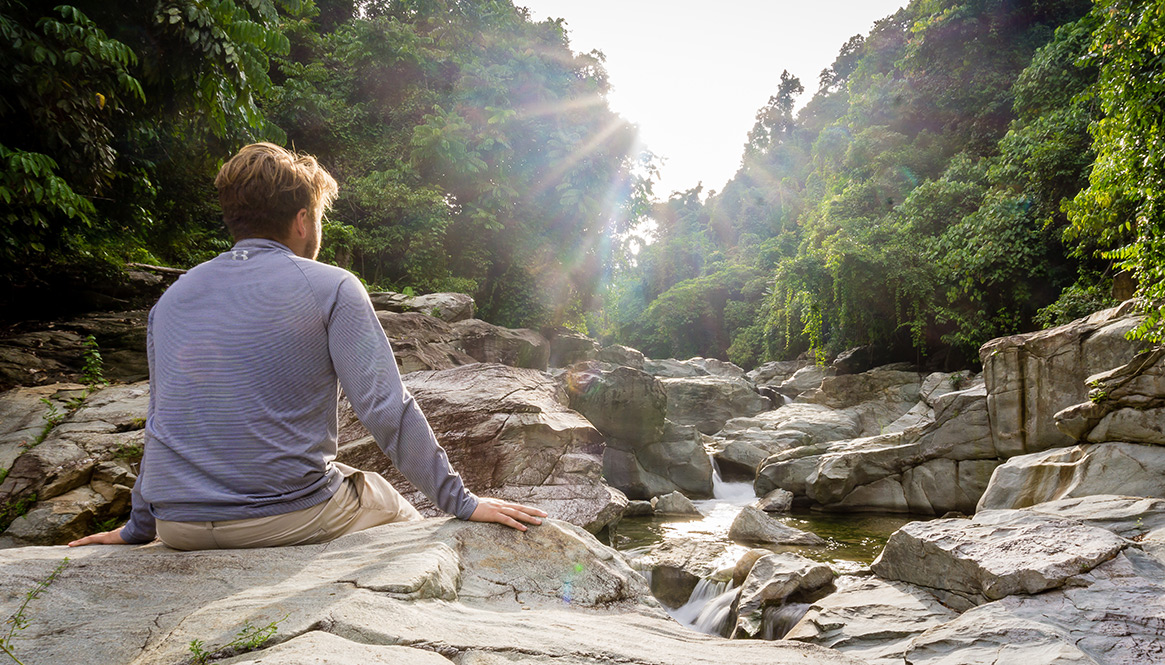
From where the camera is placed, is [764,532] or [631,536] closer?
[764,532]

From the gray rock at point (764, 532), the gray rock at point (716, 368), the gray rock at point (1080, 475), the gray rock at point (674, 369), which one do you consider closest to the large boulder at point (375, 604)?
the gray rock at point (1080, 475)

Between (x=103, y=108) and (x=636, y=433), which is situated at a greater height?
(x=103, y=108)

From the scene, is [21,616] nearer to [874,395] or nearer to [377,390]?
[377,390]

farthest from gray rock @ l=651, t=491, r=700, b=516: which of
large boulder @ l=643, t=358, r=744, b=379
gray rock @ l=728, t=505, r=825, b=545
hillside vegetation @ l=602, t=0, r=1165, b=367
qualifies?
large boulder @ l=643, t=358, r=744, b=379

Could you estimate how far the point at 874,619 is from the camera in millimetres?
4680

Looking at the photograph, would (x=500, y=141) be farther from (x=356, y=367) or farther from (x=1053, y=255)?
(x=356, y=367)

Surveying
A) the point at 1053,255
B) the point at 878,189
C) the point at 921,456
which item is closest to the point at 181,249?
the point at 921,456

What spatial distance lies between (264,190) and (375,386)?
0.78 m

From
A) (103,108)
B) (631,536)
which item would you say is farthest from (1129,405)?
(103,108)

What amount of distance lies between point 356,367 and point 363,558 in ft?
2.05

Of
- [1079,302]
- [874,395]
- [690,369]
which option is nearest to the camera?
[1079,302]

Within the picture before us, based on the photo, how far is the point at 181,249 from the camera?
37.3 ft

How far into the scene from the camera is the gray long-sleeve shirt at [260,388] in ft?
6.26

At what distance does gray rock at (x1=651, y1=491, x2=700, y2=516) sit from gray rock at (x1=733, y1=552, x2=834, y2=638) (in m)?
5.70
